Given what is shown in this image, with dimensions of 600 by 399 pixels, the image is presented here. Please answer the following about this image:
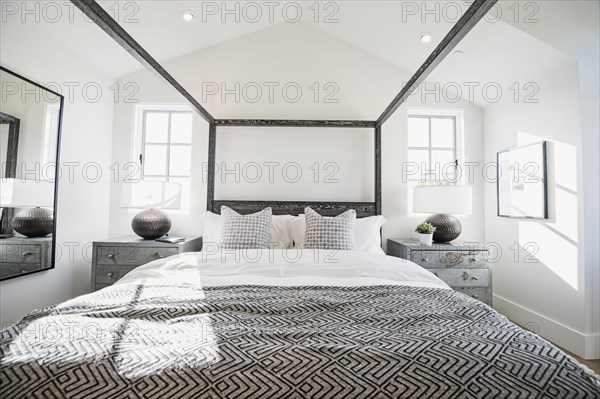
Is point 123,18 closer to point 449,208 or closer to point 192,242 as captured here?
point 192,242

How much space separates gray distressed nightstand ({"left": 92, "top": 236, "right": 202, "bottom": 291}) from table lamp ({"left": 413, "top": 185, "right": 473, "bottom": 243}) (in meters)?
2.20

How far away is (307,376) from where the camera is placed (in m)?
0.81

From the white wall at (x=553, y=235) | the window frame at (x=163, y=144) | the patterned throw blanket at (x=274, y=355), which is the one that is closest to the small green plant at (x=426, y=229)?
the white wall at (x=553, y=235)

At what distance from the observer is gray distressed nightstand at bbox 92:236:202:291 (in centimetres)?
271

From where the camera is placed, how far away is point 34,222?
2.43 metres

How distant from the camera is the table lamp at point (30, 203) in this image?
2193mm

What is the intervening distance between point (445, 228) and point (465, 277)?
0.47m

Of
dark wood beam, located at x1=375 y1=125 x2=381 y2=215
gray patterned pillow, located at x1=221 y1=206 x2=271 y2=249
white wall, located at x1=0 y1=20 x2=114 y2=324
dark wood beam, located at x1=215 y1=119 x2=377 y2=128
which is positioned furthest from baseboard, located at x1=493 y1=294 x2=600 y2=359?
white wall, located at x1=0 y1=20 x2=114 y2=324

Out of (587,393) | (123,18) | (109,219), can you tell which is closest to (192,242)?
(109,219)

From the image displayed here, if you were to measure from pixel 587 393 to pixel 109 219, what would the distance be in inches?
146

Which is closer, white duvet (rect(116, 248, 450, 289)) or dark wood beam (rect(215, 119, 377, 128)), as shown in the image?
white duvet (rect(116, 248, 450, 289))

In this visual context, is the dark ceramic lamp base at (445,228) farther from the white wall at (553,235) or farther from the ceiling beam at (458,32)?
the ceiling beam at (458,32)

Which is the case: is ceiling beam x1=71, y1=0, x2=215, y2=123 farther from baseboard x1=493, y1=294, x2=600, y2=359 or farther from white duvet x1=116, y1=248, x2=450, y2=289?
baseboard x1=493, y1=294, x2=600, y2=359

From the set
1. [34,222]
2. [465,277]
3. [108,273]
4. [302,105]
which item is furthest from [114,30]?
[465,277]
